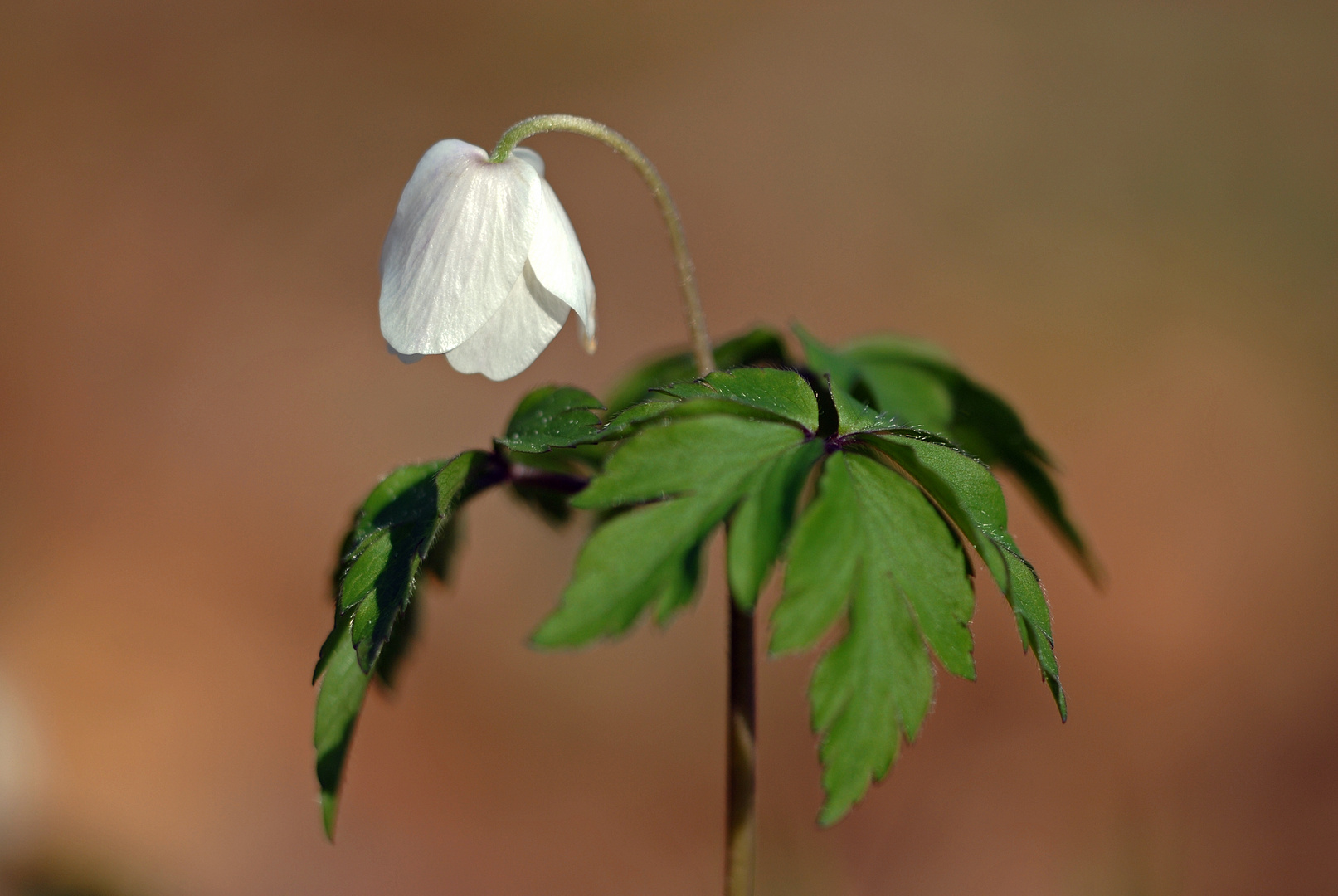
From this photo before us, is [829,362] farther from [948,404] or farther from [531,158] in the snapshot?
[531,158]

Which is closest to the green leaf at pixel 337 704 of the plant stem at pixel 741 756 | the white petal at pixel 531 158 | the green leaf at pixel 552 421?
the green leaf at pixel 552 421

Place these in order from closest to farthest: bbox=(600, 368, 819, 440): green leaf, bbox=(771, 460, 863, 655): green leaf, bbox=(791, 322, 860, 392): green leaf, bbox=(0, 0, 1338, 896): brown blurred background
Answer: bbox=(771, 460, 863, 655): green leaf < bbox=(600, 368, 819, 440): green leaf < bbox=(791, 322, 860, 392): green leaf < bbox=(0, 0, 1338, 896): brown blurred background

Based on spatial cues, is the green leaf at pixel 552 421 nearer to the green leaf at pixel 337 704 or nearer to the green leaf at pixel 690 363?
the green leaf at pixel 690 363

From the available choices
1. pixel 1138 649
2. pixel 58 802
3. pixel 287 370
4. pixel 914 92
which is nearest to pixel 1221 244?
pixel 914 92

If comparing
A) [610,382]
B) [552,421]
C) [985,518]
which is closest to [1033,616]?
[985,518]

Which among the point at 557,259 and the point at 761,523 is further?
the point at 557,259

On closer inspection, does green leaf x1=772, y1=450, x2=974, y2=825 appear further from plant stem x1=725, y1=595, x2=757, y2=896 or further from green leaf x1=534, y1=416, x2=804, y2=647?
plant stem x1=725, y1=595, x2=757, y2=896

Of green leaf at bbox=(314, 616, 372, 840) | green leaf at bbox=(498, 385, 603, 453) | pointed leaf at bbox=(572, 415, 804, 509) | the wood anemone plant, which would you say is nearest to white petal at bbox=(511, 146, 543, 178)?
the wood anemone plant
